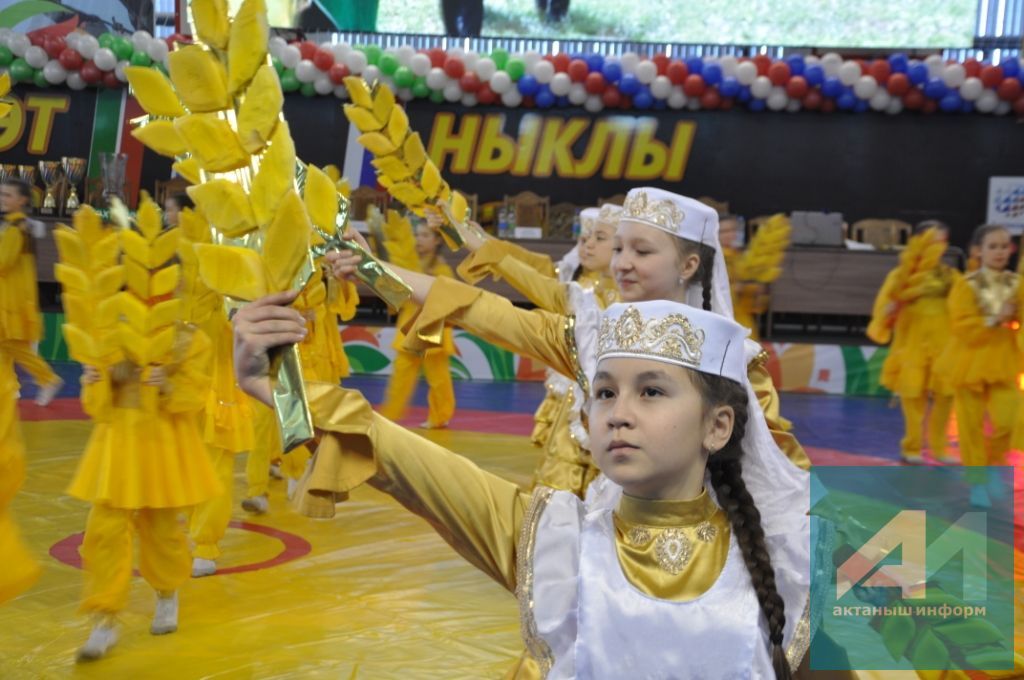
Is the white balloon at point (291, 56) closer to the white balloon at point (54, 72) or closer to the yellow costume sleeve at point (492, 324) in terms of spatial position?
the white balloon at point (54, 72)

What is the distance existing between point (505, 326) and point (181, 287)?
1.49 meters

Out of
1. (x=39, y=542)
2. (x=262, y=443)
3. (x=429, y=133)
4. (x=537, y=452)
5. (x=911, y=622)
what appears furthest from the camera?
(x=429, y=133)

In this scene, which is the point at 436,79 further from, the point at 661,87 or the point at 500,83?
the point at 661,87

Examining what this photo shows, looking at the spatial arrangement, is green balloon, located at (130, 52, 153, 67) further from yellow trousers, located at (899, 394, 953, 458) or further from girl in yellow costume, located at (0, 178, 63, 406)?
yellow trousers, located at (899, 394, 953, 458)

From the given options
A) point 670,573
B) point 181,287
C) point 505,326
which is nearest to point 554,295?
point 505,326

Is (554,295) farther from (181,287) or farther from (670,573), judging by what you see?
(670,573)

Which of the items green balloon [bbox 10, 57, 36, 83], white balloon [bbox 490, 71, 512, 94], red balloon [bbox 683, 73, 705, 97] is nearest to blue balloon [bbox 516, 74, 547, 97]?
white balloon [bbox 490, 71, 512, 94]

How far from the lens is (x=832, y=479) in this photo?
6.12 meters

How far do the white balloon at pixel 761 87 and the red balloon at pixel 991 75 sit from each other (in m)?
2.19

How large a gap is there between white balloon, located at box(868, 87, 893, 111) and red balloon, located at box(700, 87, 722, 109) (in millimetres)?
1575

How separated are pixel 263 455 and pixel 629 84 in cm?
774

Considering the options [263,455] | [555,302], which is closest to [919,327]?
[555,302]

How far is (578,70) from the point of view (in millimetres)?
11703

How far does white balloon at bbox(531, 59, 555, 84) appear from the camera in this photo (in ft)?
38.3
